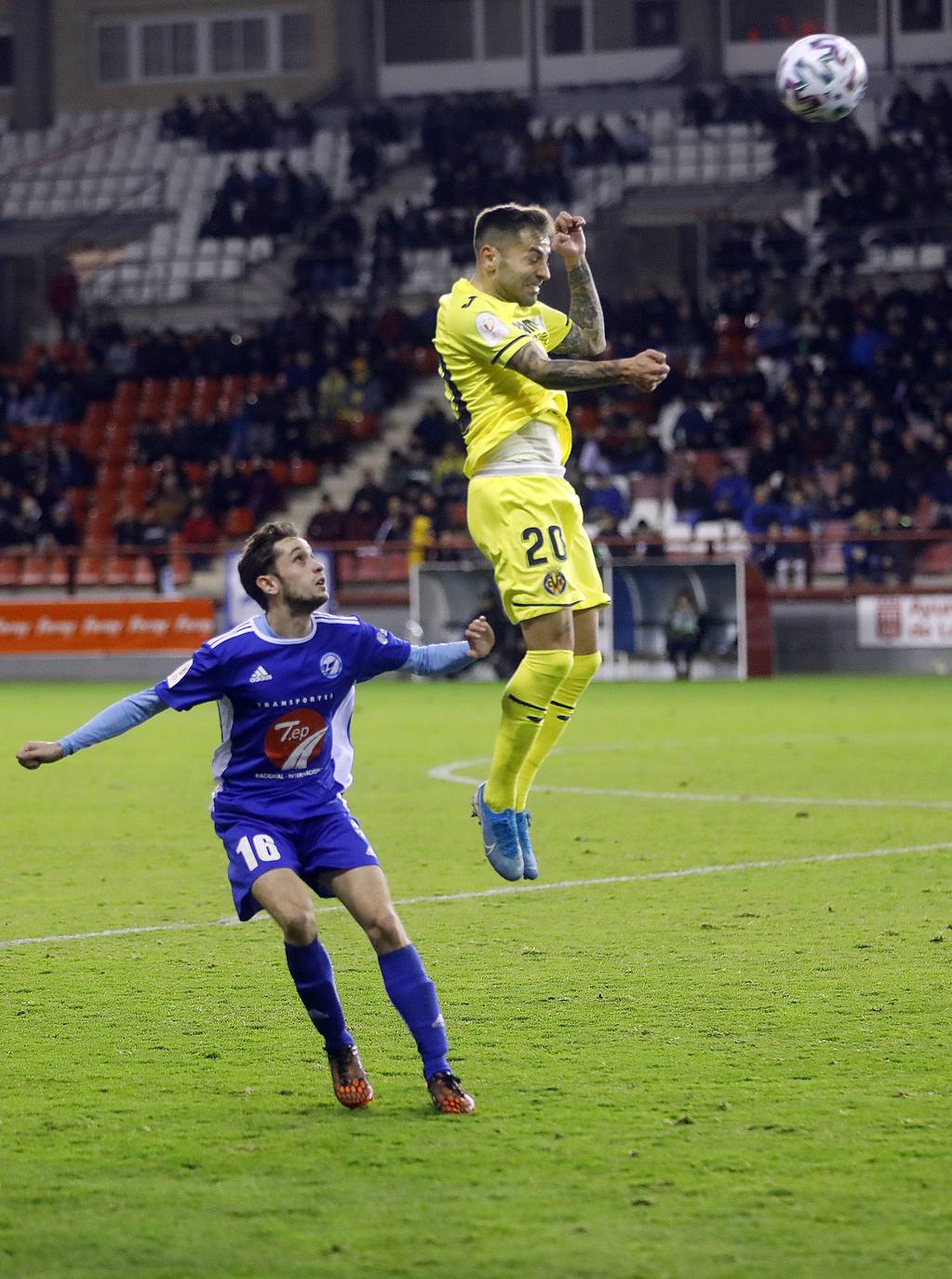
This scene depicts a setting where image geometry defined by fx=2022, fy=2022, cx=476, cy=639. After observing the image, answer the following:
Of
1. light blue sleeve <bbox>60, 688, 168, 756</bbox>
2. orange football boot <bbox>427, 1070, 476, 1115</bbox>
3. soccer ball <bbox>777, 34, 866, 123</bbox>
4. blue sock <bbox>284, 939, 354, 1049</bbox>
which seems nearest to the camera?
orange football boot <bbox>427, 1070, 476, 1115</bbox>

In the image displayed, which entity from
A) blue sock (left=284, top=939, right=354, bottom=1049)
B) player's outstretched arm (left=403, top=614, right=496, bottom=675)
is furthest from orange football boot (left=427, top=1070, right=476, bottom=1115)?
player's outstretched arm (left=403, top=614, right=496, bottom=675)

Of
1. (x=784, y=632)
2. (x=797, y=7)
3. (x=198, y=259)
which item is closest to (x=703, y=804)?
(x=784, y=632)

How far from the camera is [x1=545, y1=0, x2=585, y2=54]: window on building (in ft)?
132

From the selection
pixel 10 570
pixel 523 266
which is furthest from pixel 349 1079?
pixel 10 570

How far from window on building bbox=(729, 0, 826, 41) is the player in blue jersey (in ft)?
115

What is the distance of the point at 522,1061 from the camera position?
5.59 m

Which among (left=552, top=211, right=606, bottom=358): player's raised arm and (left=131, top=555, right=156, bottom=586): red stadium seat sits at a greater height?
(left=552, top=211, right=606, bottom=358): player's raised arm

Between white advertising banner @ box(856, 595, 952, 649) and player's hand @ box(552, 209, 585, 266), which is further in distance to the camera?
white advertising banner @ box(856, 595, 952, 649)

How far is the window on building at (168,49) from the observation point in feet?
139

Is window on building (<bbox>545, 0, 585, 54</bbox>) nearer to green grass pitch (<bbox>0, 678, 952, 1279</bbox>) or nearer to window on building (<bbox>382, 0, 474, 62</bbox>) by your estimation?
window on building (<bbox>382, 0, 474, 62</bbox>)

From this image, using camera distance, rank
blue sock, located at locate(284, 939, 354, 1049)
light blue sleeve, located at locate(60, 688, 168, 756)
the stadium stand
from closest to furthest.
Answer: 1. light blue sleeve, located at locate(60, 688, 168, 756)
2. blue sock, located at locate(284, 939, 354, 1049)
3. the stadium stand

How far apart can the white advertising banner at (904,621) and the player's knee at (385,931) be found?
19290 millimetres

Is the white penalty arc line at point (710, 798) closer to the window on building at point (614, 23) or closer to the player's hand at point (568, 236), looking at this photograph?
the player's hand at point (568, 236)

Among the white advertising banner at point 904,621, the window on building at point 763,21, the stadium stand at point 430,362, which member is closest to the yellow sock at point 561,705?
the stadium stand at point 430,362
